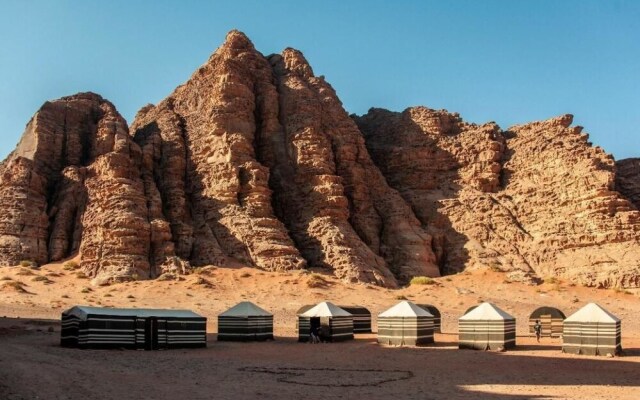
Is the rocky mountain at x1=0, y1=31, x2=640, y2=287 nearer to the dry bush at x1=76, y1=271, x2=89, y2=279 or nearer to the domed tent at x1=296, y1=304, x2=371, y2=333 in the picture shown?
the dry bush at x1=76, y1=271, x2=89, y2=279

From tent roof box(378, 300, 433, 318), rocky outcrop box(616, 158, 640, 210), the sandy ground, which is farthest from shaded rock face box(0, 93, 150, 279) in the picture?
rocky outcrop box(616, 158, 640, 210)

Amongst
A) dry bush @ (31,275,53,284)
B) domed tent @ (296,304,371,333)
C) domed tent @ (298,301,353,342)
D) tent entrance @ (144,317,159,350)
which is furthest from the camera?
dry bush @ (31,275,53,284)

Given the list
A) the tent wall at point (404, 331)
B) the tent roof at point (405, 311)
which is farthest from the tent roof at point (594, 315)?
the tent roof at point (405, 311)

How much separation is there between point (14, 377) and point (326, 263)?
139ft

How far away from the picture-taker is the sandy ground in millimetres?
16219

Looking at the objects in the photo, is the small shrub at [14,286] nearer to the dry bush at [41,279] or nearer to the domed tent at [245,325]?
the dry bush at [41,279]

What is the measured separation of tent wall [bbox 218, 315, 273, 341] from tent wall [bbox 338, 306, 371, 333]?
5.89m

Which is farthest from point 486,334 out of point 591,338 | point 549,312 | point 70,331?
point 70,331

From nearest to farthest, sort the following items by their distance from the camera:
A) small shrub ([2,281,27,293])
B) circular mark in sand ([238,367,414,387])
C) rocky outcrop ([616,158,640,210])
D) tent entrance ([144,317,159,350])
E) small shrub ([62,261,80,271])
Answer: circular mark in sand ([238,367,414,387])
tent entrance ([144,317,159,350])
small shrub ([2,281,27,293])
small shrub ([62,261,80,271])
rocky outcrop ([616,158,640,210])

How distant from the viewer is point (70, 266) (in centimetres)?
5331

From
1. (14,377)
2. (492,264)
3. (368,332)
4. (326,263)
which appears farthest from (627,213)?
(14,377)

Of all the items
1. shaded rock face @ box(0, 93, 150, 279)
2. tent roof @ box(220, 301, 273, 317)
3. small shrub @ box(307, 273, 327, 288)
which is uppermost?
shaded rock face @ box(0, 93, 150, 279)

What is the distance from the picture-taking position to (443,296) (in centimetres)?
5209

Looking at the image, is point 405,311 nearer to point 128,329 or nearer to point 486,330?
point 486,330
